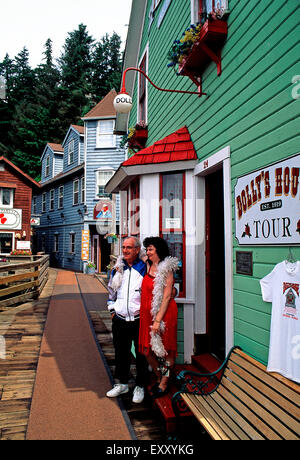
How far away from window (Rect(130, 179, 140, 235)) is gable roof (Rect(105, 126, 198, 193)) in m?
0.79

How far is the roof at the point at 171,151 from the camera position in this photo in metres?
4.75

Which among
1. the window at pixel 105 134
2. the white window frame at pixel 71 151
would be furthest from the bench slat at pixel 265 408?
the white window frame at pixel 71 151

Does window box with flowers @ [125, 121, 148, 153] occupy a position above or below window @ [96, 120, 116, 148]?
below

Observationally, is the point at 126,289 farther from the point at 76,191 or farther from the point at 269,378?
the point at 76,191

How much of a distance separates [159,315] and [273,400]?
135cm

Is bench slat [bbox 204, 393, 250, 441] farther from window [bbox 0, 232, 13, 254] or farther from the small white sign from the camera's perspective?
window [bbox 0, 232, 13, 254]

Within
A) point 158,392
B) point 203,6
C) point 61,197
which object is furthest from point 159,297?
point 61,197

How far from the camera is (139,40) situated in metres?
8.89

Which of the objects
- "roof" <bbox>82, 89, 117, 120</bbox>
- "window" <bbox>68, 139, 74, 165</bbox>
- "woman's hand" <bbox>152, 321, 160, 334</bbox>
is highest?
"roof" <bbox>82, 89, 117, 120</bbox>

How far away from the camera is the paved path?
3.12m

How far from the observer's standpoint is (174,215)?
4914 millimetres

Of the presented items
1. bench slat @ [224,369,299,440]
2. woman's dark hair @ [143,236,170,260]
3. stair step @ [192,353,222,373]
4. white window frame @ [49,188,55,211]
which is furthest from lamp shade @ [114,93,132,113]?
white window frame @ [49,188,55,211]
